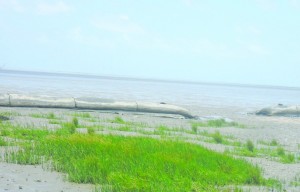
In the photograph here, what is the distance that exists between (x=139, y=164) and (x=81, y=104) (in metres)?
18.0

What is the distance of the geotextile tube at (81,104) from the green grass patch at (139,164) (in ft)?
47.6

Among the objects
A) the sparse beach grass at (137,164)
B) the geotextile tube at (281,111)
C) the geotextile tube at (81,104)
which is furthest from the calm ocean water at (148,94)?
the sparse beach grass at (137,164)

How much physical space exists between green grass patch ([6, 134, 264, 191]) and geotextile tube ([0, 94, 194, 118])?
14505mm

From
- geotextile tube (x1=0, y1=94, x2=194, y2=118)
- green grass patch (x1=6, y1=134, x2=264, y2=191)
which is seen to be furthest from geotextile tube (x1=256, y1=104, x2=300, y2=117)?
green grass patch (x1=6, y1=134, x2=264, y2=191)

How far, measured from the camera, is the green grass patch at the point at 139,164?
9.04m

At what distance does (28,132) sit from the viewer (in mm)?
15062

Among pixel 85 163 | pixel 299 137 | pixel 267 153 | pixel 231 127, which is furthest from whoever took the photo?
pixel 231 127

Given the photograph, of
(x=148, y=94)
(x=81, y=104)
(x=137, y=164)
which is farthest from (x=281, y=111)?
(x=148, y=94)

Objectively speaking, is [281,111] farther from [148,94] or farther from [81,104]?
[148,94]

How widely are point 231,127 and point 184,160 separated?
1429 cm

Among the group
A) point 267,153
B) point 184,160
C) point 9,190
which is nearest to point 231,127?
point 267,153

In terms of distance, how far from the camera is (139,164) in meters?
10.2

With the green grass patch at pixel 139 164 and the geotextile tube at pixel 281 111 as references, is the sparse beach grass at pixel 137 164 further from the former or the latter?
the geotextile tube at pixel 281 111

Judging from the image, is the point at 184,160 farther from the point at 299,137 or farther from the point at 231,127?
the point at 231,127
